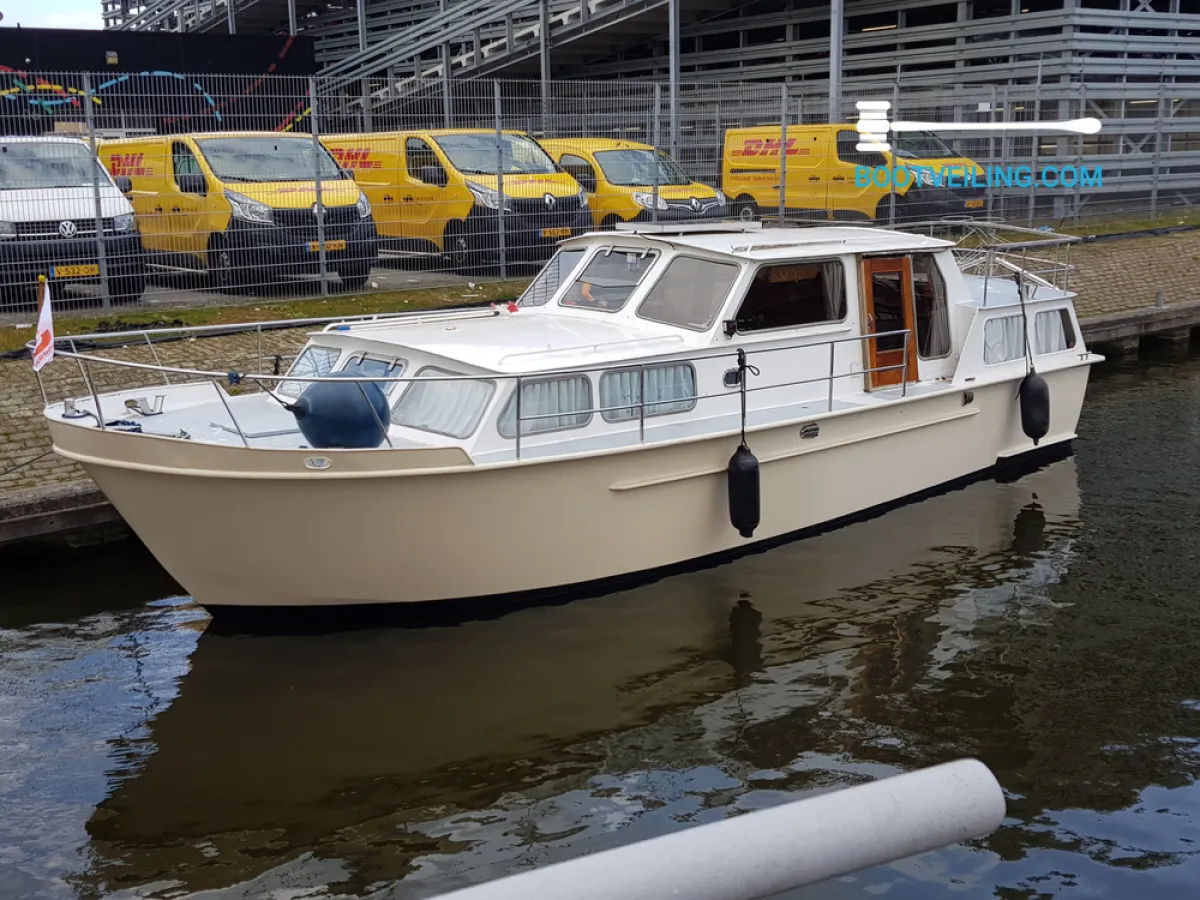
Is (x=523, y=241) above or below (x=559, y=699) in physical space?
above

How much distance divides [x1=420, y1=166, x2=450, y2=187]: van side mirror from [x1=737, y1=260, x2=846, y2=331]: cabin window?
7752mm

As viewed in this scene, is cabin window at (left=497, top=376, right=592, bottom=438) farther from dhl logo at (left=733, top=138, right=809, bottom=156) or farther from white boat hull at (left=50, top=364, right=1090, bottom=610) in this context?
dhl logo at (left=733, top=138, right=809, bottom=156)

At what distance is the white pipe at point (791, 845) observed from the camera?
115 centimetres

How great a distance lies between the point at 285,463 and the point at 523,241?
9.70 metres

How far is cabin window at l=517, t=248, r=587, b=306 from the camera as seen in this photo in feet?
34.3

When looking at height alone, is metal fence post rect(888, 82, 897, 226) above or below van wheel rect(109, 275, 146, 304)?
above

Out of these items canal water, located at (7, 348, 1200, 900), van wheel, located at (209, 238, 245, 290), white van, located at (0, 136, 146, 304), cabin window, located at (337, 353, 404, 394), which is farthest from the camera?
van wheel, located at (209, 238, 245, 290)

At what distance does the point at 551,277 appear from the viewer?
10.6 metres

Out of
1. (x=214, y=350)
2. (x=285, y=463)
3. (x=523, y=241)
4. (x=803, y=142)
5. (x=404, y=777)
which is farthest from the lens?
(x=803, y=142)

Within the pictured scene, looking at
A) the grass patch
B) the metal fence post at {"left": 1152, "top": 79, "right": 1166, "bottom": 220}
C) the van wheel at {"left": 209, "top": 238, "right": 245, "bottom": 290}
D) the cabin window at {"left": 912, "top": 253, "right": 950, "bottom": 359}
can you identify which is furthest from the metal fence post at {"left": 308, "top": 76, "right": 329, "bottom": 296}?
the metal fence post at {"left": 1152, "top": 79, "right": 1166, "bottom": 220}

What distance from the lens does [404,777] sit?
639cm

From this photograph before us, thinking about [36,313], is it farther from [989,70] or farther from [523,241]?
[989,70]

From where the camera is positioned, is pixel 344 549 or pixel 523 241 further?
pixel 523 241

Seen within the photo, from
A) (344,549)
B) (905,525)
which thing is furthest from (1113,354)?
(344,549)
